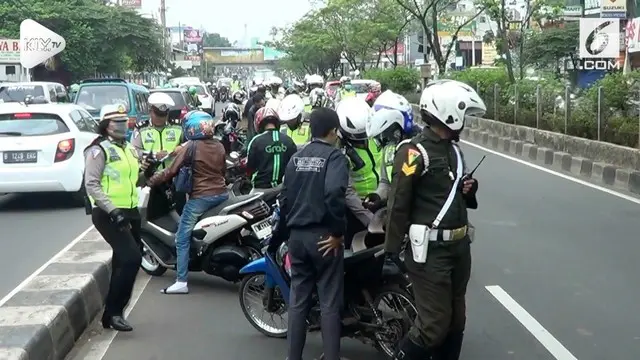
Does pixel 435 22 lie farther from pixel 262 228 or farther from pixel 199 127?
pixel 262 228

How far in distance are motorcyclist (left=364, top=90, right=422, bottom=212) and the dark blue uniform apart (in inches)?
39.5

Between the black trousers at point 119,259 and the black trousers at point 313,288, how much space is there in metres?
1.70

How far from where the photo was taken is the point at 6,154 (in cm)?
1207

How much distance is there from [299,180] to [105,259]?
139 inches

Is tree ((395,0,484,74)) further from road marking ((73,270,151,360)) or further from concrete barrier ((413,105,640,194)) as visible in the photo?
road marking ((73,270,151,360))

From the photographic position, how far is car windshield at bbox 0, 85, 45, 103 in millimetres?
23989

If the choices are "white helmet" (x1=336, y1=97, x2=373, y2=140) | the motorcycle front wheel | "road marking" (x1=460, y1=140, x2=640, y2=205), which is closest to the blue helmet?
"white helmet" (x1=336, y1=97, x2=373, y2=140)

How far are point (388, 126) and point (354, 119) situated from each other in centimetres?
26

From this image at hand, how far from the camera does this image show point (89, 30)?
3934 centimetres

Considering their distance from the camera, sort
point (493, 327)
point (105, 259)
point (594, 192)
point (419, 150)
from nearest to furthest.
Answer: point (419, 150) < point (493, 327) < point (105, 259) < point (594, 192)

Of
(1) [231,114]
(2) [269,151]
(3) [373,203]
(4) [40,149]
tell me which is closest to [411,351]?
(3) [373,203]

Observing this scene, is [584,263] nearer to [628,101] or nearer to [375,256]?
[375,256]

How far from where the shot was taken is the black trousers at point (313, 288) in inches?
198

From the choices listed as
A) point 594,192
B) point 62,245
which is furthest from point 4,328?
point 594,192
